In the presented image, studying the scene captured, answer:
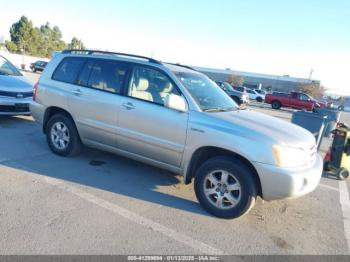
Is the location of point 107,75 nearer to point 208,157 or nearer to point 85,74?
point 85,74

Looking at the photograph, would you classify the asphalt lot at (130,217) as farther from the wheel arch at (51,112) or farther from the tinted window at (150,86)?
the tinted window at (150,86)

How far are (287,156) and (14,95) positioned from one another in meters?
6.52

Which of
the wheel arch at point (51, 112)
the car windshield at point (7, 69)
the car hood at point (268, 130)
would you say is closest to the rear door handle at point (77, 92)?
the wheel arch at point (51, 112)

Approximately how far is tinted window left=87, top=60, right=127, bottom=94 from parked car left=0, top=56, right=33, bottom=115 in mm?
3111

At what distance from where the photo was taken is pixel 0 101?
22.7 ft

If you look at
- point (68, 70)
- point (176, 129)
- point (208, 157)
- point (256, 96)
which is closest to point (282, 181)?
point (208, 157)

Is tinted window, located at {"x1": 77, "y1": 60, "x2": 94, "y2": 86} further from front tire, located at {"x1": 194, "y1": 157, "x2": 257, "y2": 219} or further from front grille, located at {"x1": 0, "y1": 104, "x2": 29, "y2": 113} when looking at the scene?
front grille, located at {"x1": 0, "y1": 104, "x2": 29, "y2": 113}

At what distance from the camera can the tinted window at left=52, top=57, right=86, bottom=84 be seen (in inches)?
204

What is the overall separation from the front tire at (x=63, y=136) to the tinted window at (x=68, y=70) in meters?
0.67

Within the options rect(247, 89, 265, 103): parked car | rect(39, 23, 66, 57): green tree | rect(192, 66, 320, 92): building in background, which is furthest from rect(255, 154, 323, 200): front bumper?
rect(192, 66, 320, 92): building in background

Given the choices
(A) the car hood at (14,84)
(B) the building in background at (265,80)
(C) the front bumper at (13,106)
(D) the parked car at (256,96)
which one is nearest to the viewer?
(C) the front bumper at (13,106)

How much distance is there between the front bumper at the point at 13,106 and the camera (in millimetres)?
7032

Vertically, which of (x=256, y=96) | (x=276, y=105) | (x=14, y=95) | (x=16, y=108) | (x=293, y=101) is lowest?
(x=256, y=96)

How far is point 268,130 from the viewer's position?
3.73 meters
